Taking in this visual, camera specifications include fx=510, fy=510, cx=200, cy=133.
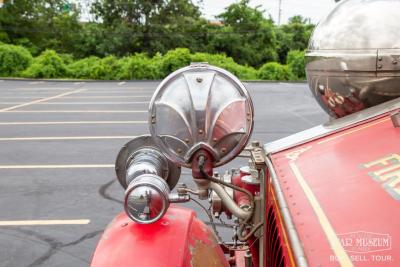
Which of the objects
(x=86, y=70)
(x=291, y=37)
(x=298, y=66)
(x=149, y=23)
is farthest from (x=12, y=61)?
(x=291, y=37)

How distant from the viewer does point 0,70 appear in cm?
3028

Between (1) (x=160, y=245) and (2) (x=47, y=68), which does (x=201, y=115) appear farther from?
(2) (x=47, y=68)

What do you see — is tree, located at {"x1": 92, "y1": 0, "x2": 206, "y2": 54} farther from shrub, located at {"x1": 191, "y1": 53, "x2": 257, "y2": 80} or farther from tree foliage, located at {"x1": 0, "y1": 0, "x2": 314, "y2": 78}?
shrub, located at {"x1": 191, "y1": 53, "x2": 257, "y2": 80}

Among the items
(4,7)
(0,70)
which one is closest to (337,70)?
(0,70)

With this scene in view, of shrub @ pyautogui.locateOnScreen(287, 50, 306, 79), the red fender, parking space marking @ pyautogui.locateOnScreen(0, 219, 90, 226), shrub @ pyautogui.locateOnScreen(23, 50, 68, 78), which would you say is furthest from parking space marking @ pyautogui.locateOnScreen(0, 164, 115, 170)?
shrub @ pyautogui.locateOnScreen(287, 50, 306, 79)

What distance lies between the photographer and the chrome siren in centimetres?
207

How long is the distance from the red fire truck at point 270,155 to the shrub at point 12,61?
1175 inches

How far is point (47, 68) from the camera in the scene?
1157 inches

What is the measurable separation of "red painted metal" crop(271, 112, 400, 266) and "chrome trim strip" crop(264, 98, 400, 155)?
60 millimetres

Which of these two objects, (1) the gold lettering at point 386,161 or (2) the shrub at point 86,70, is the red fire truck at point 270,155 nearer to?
(1) the gold lettering at point 386,161

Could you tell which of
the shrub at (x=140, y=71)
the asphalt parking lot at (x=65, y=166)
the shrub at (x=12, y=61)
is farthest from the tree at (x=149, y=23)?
the asphalt parking lot at (x=65, y=166)

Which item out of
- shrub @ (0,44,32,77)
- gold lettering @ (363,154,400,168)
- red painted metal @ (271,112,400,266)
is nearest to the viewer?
red painted metal @ (271,112,400,266)

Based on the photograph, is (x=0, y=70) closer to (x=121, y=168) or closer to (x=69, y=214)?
(x=69, y=214)

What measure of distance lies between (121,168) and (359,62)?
1291 millimetres
